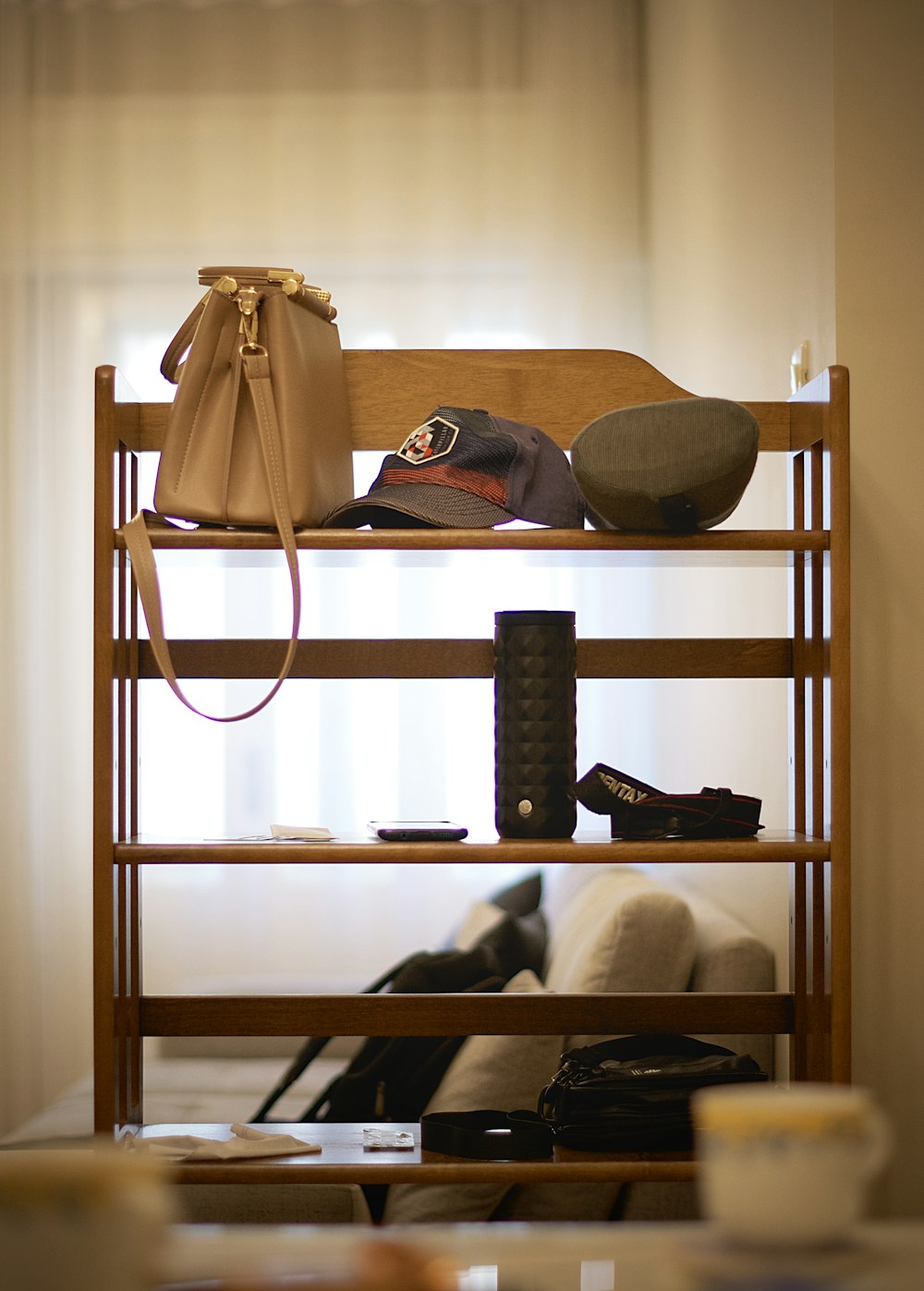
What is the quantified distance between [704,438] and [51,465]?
2.16m

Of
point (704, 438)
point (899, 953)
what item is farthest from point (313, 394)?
point (899, 953)

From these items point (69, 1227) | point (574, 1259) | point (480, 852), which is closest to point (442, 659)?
point (480, 852)

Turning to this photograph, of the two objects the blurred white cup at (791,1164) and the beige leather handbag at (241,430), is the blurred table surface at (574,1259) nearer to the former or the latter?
the blurred white cup at (791,1164)

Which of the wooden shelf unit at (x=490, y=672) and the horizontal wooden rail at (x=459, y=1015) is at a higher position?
the wooden shelf unit at (x=490, y=672)

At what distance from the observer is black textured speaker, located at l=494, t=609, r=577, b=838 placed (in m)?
1.56

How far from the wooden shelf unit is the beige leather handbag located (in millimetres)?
42

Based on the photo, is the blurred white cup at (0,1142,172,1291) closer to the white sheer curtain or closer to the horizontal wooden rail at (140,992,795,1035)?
the horizontal wooden rail at (140,992,795,1035)

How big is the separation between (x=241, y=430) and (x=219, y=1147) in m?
0.91

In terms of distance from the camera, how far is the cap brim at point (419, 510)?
151 centimetres

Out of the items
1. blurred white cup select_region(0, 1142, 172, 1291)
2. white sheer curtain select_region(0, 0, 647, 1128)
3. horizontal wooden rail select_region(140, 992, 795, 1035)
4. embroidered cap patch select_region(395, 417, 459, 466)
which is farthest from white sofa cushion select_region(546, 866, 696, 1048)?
blurred white cup select_region(0, 1142, 172, 1291)

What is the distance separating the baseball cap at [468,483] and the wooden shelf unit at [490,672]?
0.15 ft

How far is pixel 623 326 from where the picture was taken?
3152 mm

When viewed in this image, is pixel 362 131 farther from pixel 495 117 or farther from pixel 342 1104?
pixel 342 1104

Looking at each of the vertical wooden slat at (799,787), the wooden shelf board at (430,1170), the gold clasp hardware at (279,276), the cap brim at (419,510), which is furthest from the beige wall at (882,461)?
the gold clasp hardware at (279,276)
